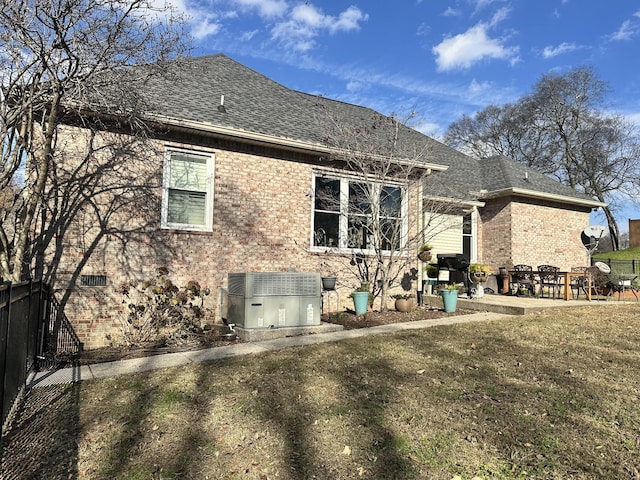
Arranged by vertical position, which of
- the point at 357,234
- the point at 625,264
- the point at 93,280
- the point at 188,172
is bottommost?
the point at 93,280

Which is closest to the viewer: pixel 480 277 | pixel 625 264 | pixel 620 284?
pixel 480 277

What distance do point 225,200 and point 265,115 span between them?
262 centimetres

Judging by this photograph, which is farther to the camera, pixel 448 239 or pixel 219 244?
pixel 448 239

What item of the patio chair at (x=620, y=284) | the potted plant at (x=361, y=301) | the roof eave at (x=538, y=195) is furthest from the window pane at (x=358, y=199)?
the patio chair at (x=620, y=284)

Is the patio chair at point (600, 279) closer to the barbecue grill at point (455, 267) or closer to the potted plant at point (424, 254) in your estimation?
the barbecue grill at point (455, 267)

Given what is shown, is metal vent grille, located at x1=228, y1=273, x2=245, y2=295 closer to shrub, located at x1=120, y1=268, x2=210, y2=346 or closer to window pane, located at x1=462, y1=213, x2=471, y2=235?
shrub, located at x1=120, y1=268, x2=210, y2=346

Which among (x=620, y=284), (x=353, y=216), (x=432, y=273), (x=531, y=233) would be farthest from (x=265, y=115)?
(x=620, y=284)

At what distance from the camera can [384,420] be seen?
3.57 metres

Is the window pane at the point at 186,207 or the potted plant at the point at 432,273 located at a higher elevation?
the window pane at the point at 186,207

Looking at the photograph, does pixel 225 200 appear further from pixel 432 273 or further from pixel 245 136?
pixel 432 273

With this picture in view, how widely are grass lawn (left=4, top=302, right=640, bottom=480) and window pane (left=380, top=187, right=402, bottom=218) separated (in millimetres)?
5068

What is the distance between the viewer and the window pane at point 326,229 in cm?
961

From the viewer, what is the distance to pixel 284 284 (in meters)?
7.29

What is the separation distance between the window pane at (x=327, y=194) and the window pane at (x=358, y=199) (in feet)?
1.09
